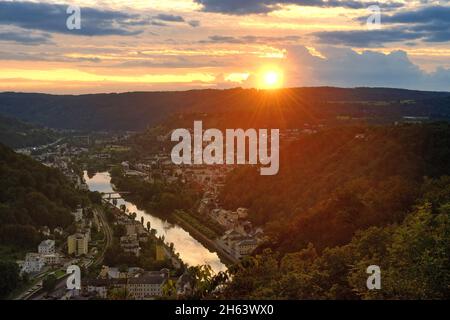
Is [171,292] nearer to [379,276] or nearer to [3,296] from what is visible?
[379,276]

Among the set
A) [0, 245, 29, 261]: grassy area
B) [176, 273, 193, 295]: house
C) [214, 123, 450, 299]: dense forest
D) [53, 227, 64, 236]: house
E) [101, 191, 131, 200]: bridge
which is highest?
[214, 123, 450, 299]: dense forest

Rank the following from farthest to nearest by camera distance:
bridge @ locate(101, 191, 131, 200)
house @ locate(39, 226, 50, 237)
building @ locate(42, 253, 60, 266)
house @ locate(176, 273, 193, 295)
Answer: bridge @ locate(101, 191, 131, 200) < house @ locate(39, 226, 50, 237) < building @ locate(42, 253, 60, 266) < house @ locate(176, 273, 193, 295)

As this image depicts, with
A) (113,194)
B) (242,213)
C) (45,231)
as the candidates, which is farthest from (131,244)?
(113,194)

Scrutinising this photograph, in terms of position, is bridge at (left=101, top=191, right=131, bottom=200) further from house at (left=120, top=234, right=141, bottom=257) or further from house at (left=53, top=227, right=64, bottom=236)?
house at (left=120, top=234, right=141, bottom=257)

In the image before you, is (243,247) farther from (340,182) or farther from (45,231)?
(45,231)

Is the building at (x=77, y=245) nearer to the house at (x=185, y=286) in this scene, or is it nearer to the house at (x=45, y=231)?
the house at (x=45, y=231)

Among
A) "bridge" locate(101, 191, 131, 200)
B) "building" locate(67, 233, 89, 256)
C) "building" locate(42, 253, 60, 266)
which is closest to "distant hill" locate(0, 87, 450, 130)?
"bridge" locate(101, 191, 131, 200)
